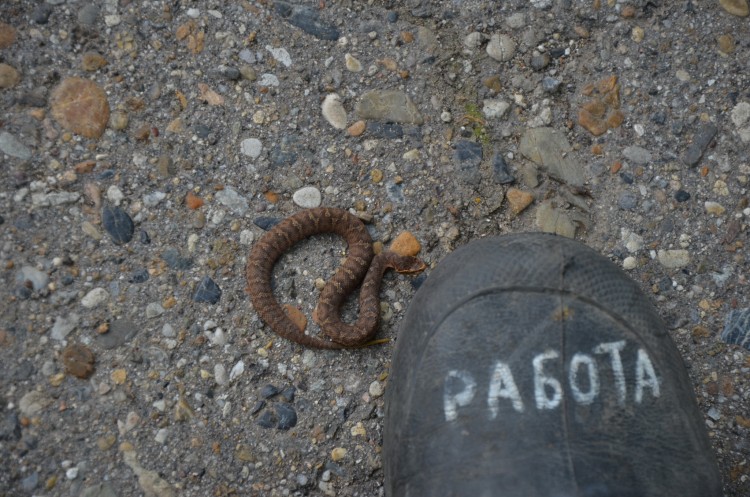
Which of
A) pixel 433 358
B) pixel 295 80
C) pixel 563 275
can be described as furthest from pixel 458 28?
pixel 433 358

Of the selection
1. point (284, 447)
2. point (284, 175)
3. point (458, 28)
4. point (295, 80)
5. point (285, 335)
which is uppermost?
point (458, 28)

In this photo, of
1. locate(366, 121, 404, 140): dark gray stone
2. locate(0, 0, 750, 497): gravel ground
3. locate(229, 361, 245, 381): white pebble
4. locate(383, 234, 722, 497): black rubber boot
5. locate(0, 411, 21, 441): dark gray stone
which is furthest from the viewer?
locate(366, 121, 404, 140): dark gray stone

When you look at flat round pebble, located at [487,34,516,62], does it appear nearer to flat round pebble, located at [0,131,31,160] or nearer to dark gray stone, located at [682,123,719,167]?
dark gray stone, located at [682,123,719,167]

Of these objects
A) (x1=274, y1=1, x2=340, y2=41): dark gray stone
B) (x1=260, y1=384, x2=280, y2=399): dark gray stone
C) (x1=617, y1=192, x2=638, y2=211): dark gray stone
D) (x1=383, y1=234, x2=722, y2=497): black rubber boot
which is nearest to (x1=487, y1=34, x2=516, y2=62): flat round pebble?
(x1=274, y1=1, x2=340, y2=41): dark gray stone

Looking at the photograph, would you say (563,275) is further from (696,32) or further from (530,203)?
(696,32)

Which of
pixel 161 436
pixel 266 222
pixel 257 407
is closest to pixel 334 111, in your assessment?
pixel 266 222

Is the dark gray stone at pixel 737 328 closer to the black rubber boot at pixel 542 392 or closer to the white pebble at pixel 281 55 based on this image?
the black rubber boot at pixel 542 392

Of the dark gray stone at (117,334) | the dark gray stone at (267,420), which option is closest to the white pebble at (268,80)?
the dark gray stone at (117,334)
